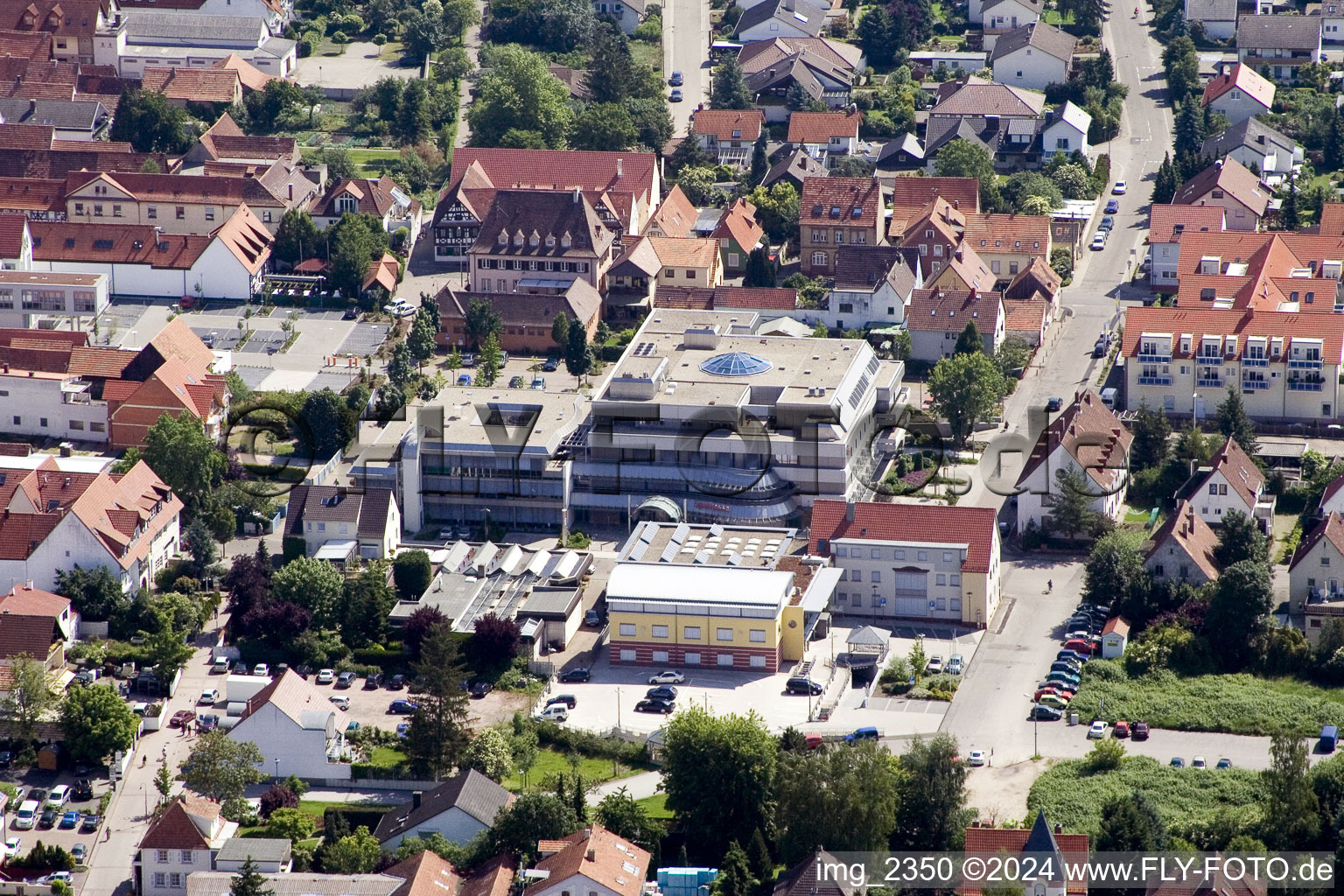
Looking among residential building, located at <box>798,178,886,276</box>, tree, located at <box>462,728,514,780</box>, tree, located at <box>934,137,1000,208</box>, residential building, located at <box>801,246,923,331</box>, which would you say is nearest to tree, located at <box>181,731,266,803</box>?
tree, located at <box>462,728,514,780</box>

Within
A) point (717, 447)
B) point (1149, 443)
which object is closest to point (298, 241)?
point (717, 447)

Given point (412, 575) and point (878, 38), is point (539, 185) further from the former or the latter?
point (412, 575)

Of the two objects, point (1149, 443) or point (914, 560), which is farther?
point (1149, 443)

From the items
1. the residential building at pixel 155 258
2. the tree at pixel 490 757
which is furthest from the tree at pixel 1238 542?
the residential building at pixel 155 258

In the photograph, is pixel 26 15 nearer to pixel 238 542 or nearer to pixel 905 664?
pixel 238 542

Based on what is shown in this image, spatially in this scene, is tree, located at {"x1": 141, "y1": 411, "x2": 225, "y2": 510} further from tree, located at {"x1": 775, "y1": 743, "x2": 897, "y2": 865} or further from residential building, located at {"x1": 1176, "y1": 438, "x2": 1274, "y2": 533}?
residential building, located at {"x1": 1176, "y1": 438, "x2": 1274, "y2": 533}
